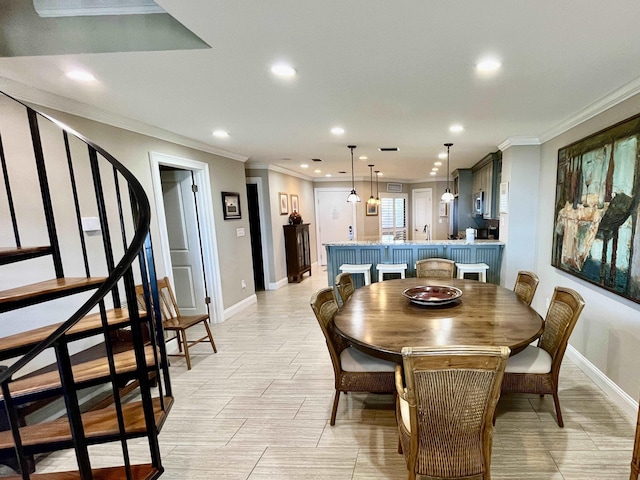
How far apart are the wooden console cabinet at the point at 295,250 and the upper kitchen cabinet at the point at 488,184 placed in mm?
3469

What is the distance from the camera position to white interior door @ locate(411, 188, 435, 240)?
29.2 ft

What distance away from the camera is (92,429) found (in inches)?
50.3

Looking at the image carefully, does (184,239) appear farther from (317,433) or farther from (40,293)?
(317,433)

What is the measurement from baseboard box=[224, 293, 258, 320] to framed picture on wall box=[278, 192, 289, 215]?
6.06 ft

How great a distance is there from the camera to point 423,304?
7.50 feet

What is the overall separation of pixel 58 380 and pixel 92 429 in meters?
0.26

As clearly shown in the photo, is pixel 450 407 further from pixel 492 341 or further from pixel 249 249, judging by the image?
pixel 249 249

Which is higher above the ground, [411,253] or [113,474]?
[411,253]

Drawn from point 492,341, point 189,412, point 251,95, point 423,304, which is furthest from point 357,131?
point 189,412

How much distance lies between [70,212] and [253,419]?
2097 mm

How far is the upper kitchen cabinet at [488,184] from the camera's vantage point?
451 cm

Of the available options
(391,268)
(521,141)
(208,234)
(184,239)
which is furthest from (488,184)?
(184,239)

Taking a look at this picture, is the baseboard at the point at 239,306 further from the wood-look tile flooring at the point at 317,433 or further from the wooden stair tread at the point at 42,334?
the wooden stair tread at the point at 42,334

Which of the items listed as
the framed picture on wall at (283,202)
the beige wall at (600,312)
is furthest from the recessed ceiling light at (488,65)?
the framed picture on wall at (283,202)
